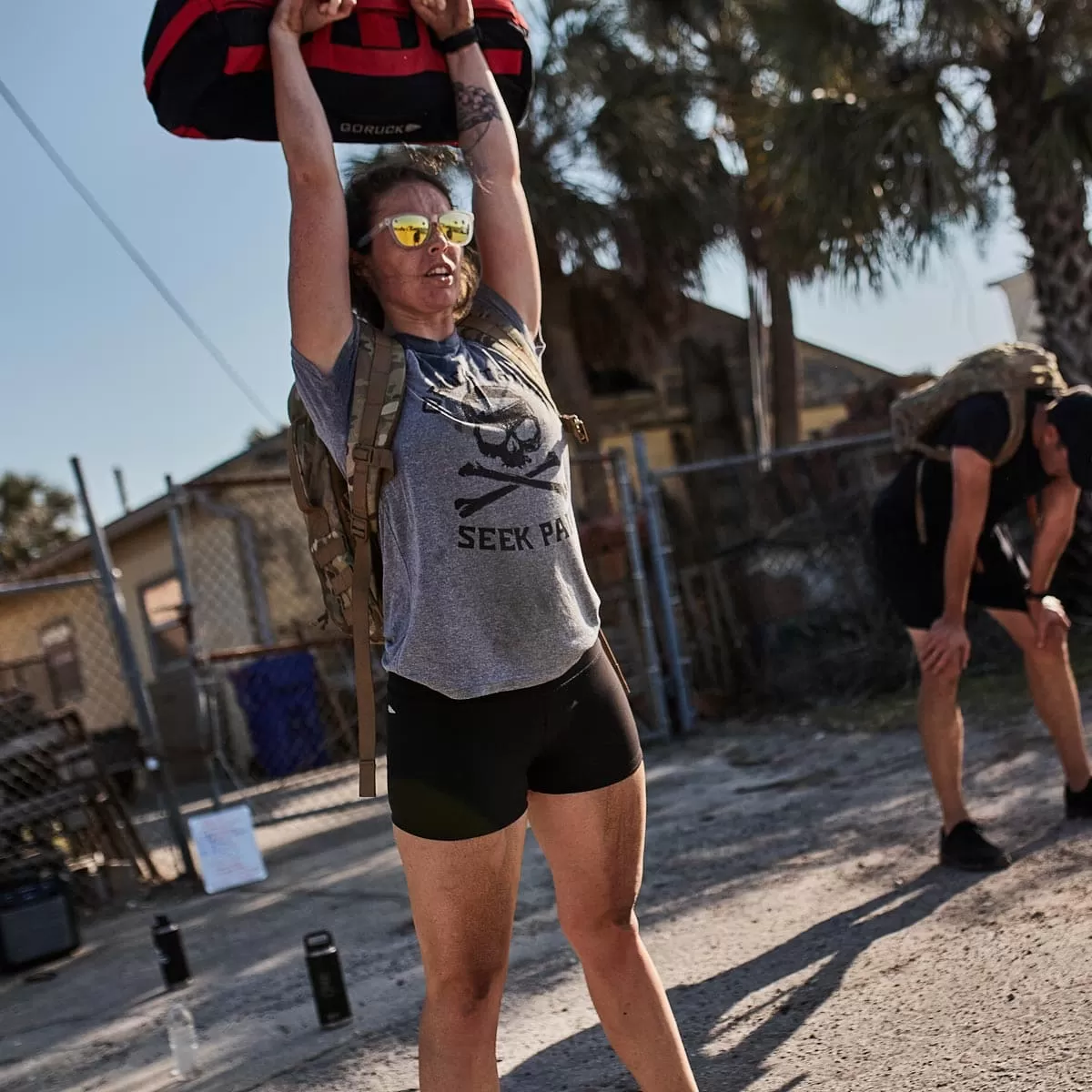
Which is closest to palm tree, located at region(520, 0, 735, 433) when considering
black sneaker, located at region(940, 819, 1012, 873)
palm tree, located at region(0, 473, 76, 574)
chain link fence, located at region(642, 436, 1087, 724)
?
chain link fence, located at region(642, 436, 1087, 724)

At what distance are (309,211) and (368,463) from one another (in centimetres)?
46

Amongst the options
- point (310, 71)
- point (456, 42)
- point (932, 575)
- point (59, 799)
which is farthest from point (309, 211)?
point (59, 799)

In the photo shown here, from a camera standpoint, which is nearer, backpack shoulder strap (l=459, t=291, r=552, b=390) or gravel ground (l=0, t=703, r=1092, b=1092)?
backpack shoulder strap (l=459, t=291, r=552, b=390)

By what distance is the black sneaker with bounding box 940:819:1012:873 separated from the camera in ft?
12.7

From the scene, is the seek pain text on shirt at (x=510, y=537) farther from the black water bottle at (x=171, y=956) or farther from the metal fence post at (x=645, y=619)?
the metal fence post at (x=645, y=619)

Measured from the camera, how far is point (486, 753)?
1.99m

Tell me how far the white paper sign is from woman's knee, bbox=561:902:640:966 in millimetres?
4656

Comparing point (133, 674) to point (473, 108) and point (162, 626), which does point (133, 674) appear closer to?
point (473, 108)

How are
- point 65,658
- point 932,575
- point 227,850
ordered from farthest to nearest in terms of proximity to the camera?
point 65,658
point 227,850
point 932,575

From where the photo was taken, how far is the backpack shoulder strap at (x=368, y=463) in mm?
2012

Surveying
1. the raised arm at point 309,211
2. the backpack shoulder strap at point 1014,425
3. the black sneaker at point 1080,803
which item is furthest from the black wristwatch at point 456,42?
the black sneaker at point 1080,803

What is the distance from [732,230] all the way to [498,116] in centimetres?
1393

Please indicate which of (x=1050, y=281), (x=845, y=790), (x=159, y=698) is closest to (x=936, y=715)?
(x=845, y=790)

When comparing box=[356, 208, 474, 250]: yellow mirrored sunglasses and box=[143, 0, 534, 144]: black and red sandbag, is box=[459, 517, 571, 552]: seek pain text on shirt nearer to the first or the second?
box=[356, 208, 474, 250]: yellow mirrored sunglasses
